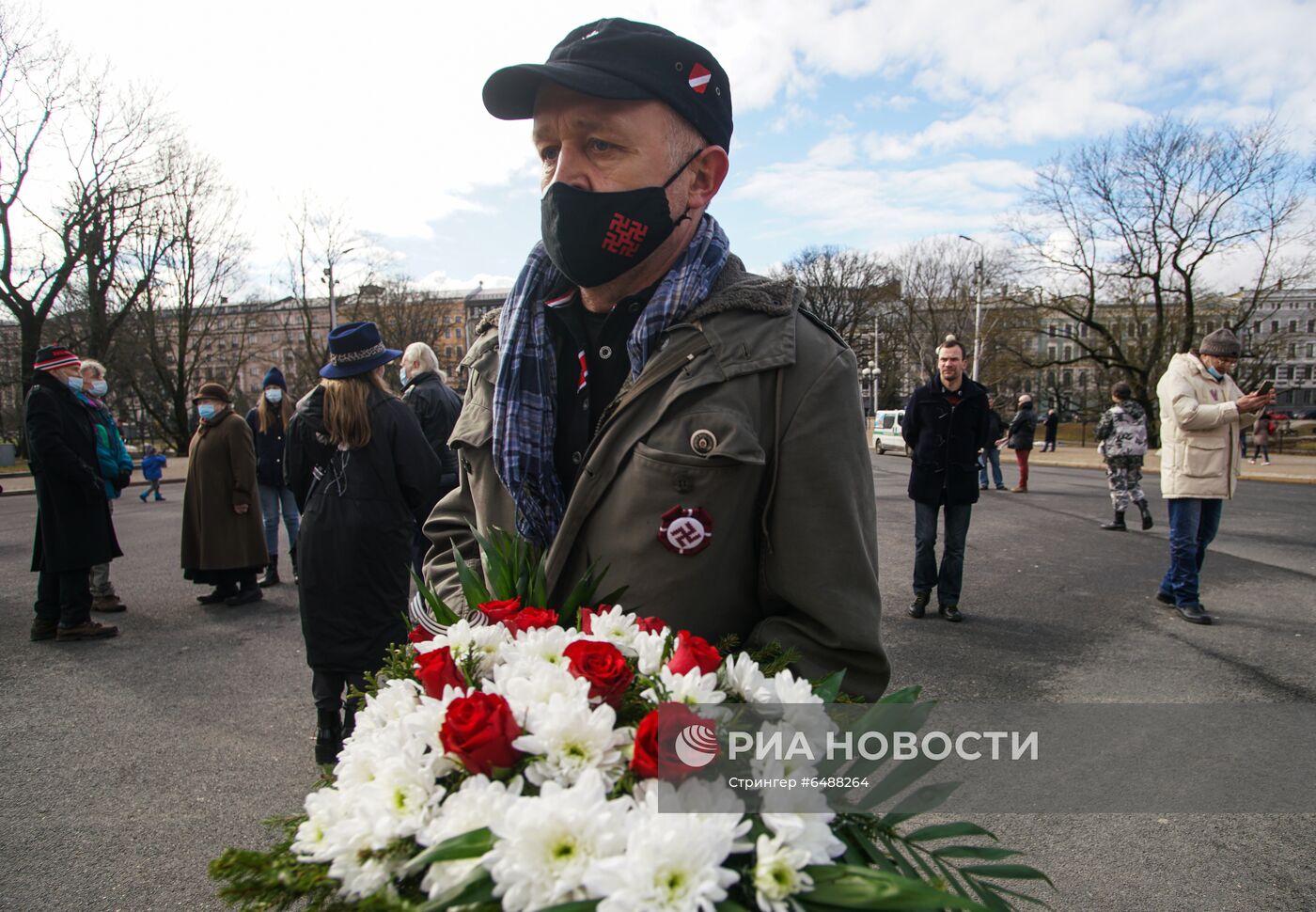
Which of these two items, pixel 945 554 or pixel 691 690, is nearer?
pixel 691 690

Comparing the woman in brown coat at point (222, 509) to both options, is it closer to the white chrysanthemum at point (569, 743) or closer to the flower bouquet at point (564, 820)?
the flower bouquet at point (564, 820)

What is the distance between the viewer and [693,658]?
3.74 ft

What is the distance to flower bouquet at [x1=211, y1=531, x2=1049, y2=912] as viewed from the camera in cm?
85

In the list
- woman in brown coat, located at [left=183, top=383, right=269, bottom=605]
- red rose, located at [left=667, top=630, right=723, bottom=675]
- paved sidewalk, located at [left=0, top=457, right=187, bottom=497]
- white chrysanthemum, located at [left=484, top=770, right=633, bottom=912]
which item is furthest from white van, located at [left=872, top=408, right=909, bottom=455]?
white chrysanthemum, located at [left=484, top=770, right=633, bottom=912]

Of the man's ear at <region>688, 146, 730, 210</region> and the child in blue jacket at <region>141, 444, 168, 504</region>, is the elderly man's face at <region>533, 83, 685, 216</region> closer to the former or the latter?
the man's ear at <region>688, 146, 730, 210</region>

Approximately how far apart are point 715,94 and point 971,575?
687cm

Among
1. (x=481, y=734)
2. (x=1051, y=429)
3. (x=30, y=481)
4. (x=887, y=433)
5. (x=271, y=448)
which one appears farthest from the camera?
(x=887, y=433)

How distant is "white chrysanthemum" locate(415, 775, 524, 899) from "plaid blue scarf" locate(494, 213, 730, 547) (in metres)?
0.83

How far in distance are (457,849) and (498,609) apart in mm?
502

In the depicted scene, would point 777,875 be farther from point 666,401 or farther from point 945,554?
point 945,554

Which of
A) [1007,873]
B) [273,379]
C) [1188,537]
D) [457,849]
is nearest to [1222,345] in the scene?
[1188,537]

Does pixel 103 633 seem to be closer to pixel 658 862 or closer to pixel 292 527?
pixel 292 527

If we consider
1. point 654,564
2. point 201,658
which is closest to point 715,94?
point 654,564

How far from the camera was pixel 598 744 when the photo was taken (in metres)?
0.98
